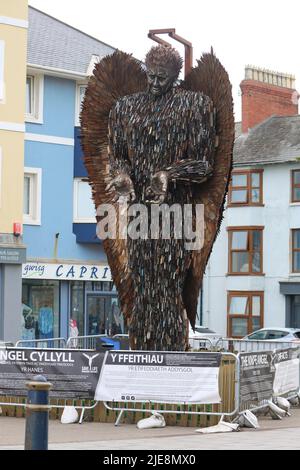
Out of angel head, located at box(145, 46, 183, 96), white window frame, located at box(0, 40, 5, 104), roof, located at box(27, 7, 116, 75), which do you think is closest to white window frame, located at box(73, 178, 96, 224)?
roof, located at box(27, 7, 116, 75)

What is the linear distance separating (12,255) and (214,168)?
15284 mm

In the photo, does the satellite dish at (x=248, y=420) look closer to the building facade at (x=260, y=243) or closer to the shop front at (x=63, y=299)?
the shop front at (x=63, y=299)

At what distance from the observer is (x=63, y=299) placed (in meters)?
39.1

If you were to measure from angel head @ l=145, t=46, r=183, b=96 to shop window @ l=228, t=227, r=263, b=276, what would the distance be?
33.9 m

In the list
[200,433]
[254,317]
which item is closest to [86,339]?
[200,433]

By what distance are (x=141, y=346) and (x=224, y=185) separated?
2.86 meters

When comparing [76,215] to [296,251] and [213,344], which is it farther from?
[296,251]

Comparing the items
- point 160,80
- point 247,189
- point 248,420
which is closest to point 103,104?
point 160,80

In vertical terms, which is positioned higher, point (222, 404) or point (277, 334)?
point (222, 404)

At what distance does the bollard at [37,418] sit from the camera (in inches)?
420

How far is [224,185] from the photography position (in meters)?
19.3

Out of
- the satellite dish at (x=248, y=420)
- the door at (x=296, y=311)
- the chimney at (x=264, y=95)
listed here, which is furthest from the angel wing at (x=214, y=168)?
the chimney at (x=264, y=95)

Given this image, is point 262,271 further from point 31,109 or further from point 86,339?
point 86,339

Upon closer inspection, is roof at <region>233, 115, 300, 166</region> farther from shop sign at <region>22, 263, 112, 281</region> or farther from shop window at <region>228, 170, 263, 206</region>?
shop sign at <region>22, 263, 112, 281</region>
